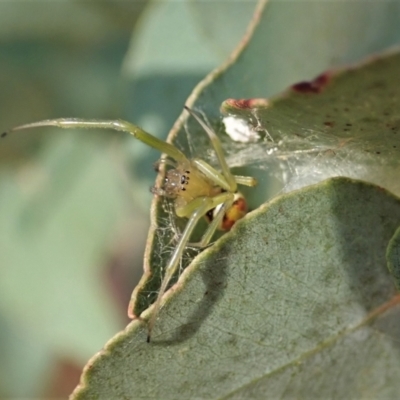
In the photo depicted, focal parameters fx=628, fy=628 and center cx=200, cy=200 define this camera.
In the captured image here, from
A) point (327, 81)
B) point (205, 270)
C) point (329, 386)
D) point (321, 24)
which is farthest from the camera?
point (321, 24)

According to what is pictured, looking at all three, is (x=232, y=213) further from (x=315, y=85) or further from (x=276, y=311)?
(x=315, y=85)

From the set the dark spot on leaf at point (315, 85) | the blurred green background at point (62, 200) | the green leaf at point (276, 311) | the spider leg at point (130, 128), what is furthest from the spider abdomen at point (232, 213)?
the blurred green background at point (62, 200)

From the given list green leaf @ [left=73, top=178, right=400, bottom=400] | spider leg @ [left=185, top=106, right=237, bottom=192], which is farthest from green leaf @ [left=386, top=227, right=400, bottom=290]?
spider leg @ [left=185, top=106, right=237, bottom=192]

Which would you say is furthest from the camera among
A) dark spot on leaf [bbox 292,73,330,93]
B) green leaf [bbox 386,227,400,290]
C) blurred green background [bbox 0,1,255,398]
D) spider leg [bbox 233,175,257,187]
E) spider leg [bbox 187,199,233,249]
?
blurred green background [bbox 0,1,255,398]

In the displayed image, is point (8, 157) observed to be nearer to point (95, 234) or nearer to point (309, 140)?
point (95, 234)

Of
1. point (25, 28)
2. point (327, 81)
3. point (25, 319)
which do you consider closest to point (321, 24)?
point (327, 81)

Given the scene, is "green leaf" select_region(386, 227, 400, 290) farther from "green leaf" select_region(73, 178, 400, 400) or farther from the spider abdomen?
the spider abdomen

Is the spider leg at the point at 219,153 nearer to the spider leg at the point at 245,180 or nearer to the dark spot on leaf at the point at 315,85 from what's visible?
the spider leg at the point at 245,180
